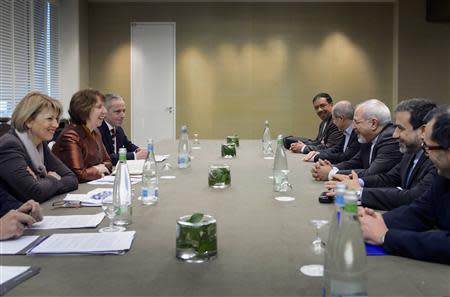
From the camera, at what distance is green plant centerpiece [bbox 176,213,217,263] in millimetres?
1554

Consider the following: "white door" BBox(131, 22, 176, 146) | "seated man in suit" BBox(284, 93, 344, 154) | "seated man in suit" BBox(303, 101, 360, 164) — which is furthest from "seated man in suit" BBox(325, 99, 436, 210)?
"white door" BBox(131, 22, 176, 146)

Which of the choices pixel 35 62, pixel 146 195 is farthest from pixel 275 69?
pixel 146 195

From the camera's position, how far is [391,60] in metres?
9.23

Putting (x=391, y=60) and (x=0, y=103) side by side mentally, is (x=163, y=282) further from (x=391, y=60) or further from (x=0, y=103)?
(x=391, y=60)

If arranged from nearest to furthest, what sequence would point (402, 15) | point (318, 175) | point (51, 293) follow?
1. point (51, 293)
2. point (318, 175)
3. point (402, 15)

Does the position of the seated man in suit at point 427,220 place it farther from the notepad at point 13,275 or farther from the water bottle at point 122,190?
the notepad at point 13,275

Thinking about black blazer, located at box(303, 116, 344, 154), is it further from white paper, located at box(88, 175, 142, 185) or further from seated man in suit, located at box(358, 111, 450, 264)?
seated man in suit, located at box(358, 111, 450, 264)

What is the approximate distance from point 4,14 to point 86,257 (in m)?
6.01

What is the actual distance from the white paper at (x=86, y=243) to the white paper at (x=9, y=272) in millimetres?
158

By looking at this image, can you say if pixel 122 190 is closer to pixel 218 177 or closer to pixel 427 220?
pixel 218 177

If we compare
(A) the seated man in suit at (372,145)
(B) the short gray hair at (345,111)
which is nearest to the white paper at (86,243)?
(A) the seated man in suit at (372,145)

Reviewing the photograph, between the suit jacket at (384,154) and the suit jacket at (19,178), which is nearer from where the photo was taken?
the suit jacket at (19,178)

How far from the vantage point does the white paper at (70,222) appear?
1.98m

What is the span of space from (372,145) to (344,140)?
1341 millimetres
